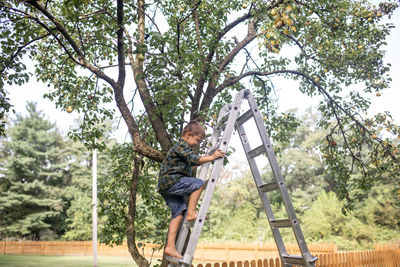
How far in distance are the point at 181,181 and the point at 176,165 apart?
163mm

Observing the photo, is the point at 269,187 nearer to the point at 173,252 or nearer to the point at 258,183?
the point at 258,183

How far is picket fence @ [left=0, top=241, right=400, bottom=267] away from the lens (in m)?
6.62

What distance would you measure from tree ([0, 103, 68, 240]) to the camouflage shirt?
25.7 metres

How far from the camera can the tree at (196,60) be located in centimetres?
488

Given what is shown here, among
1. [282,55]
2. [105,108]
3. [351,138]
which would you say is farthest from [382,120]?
[105,108]

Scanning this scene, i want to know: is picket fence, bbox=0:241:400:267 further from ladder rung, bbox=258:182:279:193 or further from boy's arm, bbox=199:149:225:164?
boy's arm, bbox=199:149:225:164

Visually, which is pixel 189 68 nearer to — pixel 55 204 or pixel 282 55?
pixel 282 55

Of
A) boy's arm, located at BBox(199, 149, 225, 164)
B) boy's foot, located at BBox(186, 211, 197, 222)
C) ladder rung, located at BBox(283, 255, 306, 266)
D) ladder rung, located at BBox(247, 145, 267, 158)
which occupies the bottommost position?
ladder rung, located at BBox(283, 255, 306, 266)

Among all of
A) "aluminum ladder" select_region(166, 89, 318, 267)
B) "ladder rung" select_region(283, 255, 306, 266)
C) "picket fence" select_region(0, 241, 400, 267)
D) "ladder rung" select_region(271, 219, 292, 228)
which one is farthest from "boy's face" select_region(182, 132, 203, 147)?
"picket fence" select_region(0, 241, 400, 267)

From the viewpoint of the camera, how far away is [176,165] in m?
3.35

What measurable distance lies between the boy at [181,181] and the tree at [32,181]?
25700mm

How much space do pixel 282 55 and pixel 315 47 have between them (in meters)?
0.91

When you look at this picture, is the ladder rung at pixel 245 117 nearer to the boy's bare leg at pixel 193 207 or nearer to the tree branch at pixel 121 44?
the boy's bare leg at pixel 193 207

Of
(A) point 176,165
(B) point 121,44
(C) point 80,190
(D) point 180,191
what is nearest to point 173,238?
(D) point 180,191
